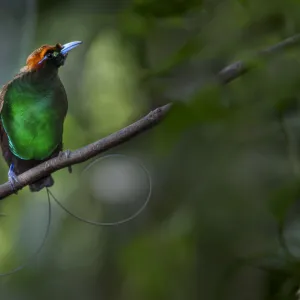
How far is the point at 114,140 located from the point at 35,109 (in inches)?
3.9

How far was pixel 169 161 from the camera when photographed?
0.50 meters

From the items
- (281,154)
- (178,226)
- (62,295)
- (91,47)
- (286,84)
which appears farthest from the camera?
(62,295)

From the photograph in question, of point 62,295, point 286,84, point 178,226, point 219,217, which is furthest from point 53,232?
point 286,84

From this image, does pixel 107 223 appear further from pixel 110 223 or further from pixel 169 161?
pixel 169 161

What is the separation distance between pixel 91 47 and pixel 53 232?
0.22 m

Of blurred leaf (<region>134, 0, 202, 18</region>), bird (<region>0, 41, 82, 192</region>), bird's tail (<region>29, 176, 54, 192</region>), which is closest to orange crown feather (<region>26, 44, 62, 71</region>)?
bird (<region>0, 41, 82, 192</region>)

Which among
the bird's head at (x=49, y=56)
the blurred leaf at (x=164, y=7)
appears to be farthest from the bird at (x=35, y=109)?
A: the blurred leaf at (x=164, y=7)

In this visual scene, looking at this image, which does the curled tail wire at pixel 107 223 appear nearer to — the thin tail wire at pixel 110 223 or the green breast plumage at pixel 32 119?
the thin tail wire at pixel 110 223

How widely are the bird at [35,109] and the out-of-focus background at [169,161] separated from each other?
31 millimetres

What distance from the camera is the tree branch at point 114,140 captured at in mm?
269

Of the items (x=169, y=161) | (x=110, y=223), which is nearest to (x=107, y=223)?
(x=110, y=223)

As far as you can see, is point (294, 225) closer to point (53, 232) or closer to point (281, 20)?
point (281, 20)

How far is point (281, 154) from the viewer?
1.12 feet

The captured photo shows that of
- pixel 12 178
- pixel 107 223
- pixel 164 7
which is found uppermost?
pixel 164 7
